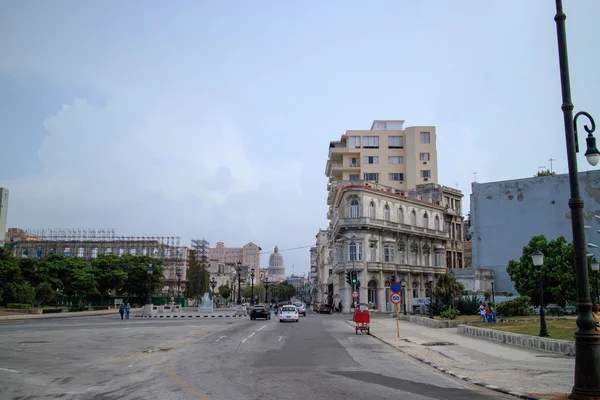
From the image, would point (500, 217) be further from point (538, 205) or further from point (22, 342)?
point (22, 342)

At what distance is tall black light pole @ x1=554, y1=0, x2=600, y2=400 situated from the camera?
29.3ft

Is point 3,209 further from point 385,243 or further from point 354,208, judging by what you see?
point 385,243

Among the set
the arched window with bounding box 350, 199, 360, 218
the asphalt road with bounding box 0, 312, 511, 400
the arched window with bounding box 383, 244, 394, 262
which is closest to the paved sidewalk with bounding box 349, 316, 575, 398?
the asphalt road with bounding box 0, 312, 511, 400

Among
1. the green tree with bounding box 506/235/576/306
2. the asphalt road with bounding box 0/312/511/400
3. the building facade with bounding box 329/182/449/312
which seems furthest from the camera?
the building facade with bounding box 329/182/449/312

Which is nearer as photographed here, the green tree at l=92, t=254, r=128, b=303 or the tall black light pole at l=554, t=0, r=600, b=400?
the tall black light pole at l=554, t=0, r=600, b=400

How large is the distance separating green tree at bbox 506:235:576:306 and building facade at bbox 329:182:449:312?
818 inches

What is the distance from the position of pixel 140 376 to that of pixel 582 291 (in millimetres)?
10303

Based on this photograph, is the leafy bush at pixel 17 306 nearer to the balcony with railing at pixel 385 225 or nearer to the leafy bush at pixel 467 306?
the balcony with railing at pixel 385 225

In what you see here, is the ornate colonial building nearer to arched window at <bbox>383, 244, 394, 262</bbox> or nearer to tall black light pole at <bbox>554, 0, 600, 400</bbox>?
arched window at <bbox>383, 244, 394, 262</bbox>

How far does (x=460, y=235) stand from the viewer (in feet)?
275

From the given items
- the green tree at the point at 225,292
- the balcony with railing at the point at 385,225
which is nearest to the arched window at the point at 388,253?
the balcony with railing at the point at 385,225

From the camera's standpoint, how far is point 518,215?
178 feet

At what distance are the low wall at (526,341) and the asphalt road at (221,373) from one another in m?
4.61

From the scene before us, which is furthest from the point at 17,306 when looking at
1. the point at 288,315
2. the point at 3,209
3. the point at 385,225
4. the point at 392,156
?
the point at 392,156
